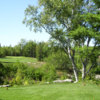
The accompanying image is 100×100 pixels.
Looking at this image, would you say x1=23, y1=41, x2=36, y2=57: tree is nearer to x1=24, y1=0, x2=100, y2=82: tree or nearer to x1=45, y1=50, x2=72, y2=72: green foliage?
x1=45, y1=50, x2=72, y2=72: green foliage

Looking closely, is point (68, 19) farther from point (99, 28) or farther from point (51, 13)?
point (99, 28)

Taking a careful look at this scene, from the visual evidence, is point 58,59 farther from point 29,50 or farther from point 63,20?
point 29,50

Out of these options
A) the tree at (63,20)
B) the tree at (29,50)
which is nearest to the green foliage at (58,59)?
the tree at (63,20)

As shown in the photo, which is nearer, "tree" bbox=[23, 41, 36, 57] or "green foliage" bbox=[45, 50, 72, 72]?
"green foliage" bbox=[45, 50, 72, 72]

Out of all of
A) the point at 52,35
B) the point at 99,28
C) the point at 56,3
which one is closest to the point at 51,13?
the point at 56,3

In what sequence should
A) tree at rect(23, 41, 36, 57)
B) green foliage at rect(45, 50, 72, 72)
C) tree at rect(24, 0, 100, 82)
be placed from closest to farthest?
tree at rect(24, 0, 100, 82) < green foliage at rect(45, 50, 72, 72) < tree at rect(23, 41, 36, 57)

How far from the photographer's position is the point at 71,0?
1116 centimetres

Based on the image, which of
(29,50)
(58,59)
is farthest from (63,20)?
(29,50)

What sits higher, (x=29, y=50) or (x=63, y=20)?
(x=63, y=20)

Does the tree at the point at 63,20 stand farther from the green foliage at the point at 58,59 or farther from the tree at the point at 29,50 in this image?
the tree at the point at 29,50

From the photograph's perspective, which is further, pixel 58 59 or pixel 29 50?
pixel 29 50

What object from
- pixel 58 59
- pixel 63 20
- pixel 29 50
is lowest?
pixel 58 59

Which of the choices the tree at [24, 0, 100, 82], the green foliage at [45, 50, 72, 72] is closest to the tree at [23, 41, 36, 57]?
the green foliage at [45, 50, 72, 72]

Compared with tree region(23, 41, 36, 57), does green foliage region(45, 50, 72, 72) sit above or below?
below
